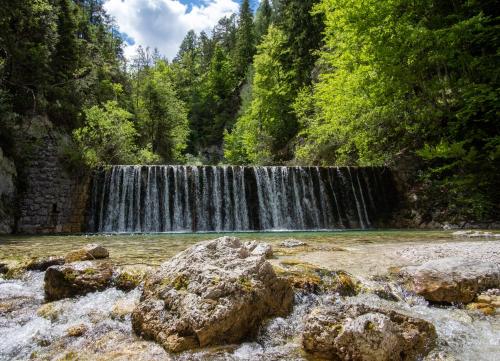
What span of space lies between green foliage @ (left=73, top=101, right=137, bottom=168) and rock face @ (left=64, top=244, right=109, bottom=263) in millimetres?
11757

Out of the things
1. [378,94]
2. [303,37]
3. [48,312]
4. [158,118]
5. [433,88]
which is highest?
[303,37]

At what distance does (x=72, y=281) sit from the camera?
4816mm

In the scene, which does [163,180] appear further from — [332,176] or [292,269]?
[292,269]

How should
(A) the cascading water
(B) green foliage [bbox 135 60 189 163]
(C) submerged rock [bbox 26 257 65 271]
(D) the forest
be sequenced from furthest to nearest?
1. (B) green foliage [bbox 135 60 189 163]
2. (A) the cascading water
3. (D) the forest
4. (C) submerged rock [bbox 26 257 65 271]

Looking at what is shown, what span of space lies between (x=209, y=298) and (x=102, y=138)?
17.5m

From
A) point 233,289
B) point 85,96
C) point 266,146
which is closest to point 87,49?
point 85,96

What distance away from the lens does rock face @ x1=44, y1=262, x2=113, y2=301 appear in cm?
477

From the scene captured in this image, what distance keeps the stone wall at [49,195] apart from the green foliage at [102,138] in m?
1.23

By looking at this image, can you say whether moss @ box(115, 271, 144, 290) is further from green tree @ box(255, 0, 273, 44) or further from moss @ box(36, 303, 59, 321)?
green tree @ box(255, 0, 273, 44)

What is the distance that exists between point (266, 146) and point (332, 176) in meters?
12.9

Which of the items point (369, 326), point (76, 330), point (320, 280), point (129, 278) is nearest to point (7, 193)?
point (129, 278)

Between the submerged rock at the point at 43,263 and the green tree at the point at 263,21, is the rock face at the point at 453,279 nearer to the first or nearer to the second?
the submerged rock at the point at 43,263

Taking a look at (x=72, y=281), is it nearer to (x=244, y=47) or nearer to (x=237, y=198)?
(x=237, y=198)

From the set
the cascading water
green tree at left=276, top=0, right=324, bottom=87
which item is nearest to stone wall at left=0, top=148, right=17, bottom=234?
the cascading water
